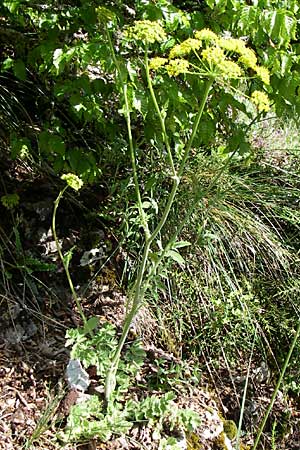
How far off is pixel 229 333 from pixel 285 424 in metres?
0.39

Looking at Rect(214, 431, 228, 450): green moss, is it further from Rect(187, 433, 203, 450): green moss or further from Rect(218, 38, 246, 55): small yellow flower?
Rect(218, 38, 246, 55): small yellow flower

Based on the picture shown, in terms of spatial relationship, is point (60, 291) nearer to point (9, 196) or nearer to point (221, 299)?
point (9, 196)

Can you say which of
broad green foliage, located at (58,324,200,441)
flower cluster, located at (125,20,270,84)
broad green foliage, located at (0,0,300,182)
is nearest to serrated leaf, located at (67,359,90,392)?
broad green foliage, located at (58,324,200,441)

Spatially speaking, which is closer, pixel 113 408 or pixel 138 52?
pixel 113 408

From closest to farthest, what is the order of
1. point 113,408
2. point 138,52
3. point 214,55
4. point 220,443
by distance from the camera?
point 214,55, point 113,408, point 220,443, point 138,52

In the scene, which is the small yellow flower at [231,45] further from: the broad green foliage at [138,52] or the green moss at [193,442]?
the green moss at [193,442]

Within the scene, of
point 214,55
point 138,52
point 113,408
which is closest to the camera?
point 214,55

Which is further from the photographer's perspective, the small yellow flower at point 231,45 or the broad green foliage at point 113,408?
the broad green foliage at point 113,408

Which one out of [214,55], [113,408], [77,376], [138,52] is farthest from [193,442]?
[138,52]

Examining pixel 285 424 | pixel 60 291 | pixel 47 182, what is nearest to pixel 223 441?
pixel 285 424

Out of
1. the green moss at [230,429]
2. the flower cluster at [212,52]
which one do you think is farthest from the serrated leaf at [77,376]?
the flower cluster at [212,52]

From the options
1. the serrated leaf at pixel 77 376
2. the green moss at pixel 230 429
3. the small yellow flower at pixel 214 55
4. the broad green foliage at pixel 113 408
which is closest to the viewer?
the small yellow flower at pixel 214 55

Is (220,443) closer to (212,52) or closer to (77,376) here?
(77,376)

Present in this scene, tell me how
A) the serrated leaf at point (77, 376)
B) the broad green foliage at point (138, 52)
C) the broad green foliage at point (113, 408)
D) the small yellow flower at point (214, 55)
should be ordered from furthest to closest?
the serrated leaf at point (77, 376) → the broad green foliage at point (113, 408) → the broad green foliage at point (138, 52) → the small yellow flower at point (214, 55)
